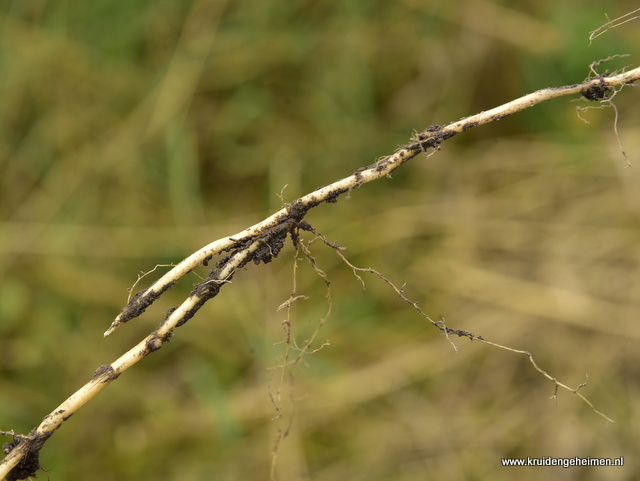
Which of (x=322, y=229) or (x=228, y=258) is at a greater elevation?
(x=322, y=229)

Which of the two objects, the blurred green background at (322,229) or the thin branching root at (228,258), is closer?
the thin branching root at (228,258)

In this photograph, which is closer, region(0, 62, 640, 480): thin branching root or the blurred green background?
region(0, 62, 640, 480): thin branching root

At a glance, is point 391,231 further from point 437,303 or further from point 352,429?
point 352,429

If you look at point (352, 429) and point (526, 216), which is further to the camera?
point (526, 216)

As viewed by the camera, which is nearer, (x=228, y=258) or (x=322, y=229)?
(x=228, y=258)

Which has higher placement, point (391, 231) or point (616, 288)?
point (391, 231)

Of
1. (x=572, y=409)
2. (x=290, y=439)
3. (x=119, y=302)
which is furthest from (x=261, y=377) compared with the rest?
(x=572, y=409)

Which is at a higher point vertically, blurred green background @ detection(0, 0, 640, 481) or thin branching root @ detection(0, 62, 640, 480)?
blurred green background @ detection(0, 0, 640, 481)

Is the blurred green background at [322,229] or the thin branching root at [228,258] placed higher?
the blurred green background at [322,229]
